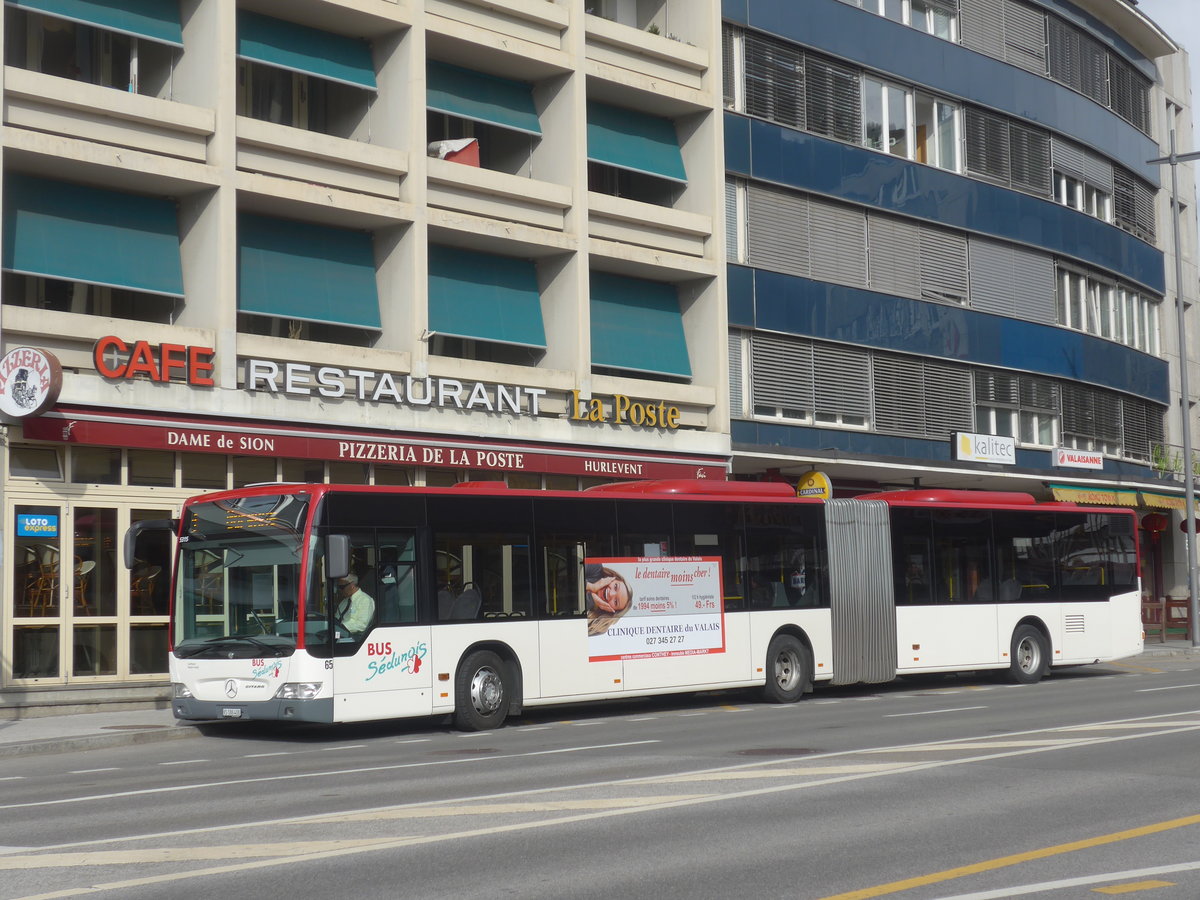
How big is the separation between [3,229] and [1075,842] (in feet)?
56.8

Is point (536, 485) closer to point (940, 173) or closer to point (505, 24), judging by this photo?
point (505, 24)

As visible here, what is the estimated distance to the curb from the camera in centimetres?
1692

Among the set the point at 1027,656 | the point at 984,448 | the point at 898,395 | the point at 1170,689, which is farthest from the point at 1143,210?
the point at 1170,689

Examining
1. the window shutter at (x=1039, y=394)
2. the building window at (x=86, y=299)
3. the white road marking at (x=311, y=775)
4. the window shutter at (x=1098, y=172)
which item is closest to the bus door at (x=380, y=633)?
the white road marking at (x=311, y=775)

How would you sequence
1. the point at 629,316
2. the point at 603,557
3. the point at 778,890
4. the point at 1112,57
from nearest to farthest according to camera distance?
the point at 778,890
the point at 603,557
the point at 629,316
the point at 1112,57

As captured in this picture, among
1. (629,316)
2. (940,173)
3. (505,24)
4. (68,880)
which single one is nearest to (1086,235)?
(940,173)

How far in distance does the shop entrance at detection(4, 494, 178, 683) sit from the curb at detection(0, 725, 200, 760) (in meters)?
3.13

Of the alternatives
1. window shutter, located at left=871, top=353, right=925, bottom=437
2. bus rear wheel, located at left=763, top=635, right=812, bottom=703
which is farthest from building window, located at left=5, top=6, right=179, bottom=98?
window shutter, located at left=871, top=353, right=925, bottom=437

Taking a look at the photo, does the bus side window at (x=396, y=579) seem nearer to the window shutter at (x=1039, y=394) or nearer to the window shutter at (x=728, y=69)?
the window shutter at (x=728, y=69)

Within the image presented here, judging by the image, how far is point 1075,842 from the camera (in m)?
9.09

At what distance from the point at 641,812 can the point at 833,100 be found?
84.7 ft

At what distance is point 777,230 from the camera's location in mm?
32469

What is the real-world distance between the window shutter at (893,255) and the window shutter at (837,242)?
337 millimetres

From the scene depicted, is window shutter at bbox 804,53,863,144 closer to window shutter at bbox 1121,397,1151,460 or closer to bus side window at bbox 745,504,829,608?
bus side window at bbox 745,504,829,608
